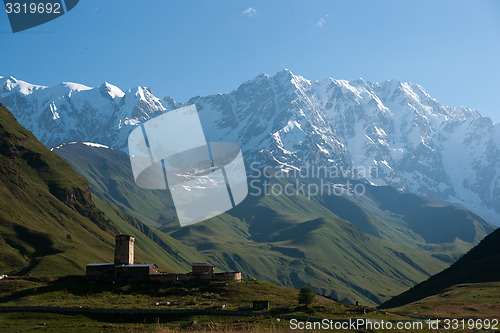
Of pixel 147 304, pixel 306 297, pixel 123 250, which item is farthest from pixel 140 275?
pixel 306 297

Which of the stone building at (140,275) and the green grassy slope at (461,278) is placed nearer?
the stone building at (140,275)

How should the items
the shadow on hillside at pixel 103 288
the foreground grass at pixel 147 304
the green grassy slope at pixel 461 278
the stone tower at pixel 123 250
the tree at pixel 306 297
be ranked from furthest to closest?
the green grassy slope at pixel 461 278 → the stone tower at pixel 123 250 → the shadow on hillside at pixel 103 288 → the tree at pixel 306 297 → the foreground grass at pixel 147 304

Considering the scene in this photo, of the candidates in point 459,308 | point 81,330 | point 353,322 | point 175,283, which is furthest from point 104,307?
point 459,308

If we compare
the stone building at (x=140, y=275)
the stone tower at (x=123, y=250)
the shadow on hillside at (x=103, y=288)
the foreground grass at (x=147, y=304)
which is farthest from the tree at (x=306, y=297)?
the stone tower at (x=123, y=250)

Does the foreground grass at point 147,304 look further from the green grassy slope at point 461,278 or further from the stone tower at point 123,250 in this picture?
the green grassy slope at point 461,278

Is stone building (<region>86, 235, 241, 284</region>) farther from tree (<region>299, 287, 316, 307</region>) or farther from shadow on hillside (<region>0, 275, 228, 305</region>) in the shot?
tree (<region>299, 287, 316, 307</region>)

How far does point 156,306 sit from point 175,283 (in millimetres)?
12594

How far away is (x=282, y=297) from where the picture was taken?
3265 inches

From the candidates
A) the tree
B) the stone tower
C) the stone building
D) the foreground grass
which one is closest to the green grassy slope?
the foreground grass

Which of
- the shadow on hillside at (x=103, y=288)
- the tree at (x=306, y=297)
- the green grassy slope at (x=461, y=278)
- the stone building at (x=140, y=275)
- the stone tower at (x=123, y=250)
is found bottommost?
the green grassy slope at (x=461, y=278)

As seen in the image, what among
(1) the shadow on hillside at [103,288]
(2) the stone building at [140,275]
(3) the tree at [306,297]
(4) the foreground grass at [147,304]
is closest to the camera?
(4) the foreground grass at [147,304]

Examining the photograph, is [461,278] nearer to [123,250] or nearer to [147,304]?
[123,250]

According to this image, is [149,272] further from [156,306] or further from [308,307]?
[308,307]

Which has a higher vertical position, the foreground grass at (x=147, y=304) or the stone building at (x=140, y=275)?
the stone building at (x=140, y=275)
